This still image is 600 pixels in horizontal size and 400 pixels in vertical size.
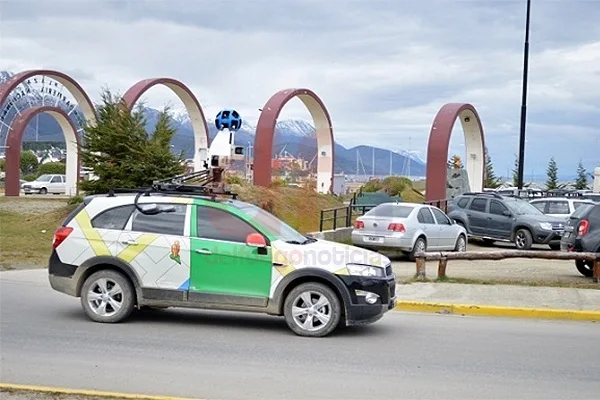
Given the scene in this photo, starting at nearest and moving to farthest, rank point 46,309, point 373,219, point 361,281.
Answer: point 361,281 → point 46,309 → point 373,219

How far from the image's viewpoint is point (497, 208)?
24188mm

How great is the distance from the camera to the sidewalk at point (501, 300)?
11398mm

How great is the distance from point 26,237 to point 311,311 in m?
14.1

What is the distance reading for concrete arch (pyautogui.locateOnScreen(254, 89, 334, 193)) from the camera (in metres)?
36.7

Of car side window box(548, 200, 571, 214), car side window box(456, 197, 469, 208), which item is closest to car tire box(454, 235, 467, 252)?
car side window box(456, 197, 469, 208)

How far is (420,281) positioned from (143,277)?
6248 mm

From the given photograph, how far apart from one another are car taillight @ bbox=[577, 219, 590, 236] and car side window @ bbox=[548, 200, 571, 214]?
37.5 ft

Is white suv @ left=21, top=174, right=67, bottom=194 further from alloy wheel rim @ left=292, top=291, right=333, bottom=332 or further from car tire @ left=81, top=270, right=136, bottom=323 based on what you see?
alloy wheel rim @ left=292, top=291, right=333, bottom=332

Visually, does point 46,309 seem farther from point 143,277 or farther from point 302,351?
point 302,351

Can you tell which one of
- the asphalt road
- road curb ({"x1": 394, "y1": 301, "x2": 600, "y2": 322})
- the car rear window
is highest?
the car rear window

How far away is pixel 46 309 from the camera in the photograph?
10672 mm

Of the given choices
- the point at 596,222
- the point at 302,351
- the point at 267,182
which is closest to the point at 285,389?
the point at 302,351

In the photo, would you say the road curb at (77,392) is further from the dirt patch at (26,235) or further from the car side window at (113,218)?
the dirt patch at (26,235)

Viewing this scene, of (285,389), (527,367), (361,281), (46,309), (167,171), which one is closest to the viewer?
(285,389)
